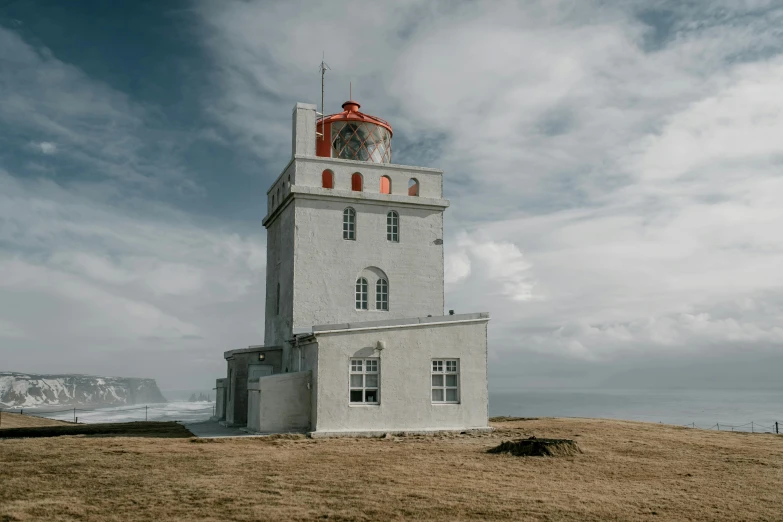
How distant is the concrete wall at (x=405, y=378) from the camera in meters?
19.6

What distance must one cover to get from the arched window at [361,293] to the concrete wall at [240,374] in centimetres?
351

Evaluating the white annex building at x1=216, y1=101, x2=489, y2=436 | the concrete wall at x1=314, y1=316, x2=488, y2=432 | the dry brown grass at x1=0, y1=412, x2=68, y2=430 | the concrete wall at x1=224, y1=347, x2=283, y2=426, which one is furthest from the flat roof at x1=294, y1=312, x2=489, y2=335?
the dry brown grass at x1=0, y1=412, x2=68, y2=430

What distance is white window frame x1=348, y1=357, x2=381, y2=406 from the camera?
786 inches

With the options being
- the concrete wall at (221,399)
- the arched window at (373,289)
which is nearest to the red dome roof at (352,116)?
the arched window at (373,289)

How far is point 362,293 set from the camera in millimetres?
24031

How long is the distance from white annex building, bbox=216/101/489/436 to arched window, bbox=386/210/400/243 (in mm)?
37

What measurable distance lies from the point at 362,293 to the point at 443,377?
4726mm

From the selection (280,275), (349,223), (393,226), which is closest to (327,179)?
(349,223)

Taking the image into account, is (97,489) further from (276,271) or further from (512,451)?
(276,271)

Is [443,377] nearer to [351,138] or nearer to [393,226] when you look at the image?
[393,226]

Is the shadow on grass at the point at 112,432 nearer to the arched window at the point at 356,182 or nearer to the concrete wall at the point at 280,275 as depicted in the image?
the concrete wall at the point at 280,275

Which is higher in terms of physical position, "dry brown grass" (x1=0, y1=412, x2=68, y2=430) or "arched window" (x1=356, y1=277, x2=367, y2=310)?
"arched window" (x1=356, y1=277, x2=367, y2=310)

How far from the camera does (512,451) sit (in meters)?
16.0

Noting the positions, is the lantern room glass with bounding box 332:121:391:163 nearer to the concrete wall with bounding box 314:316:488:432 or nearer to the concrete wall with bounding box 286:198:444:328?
the concrete wall with bounding box 286:198:444:328
